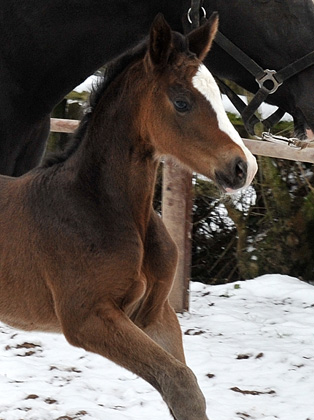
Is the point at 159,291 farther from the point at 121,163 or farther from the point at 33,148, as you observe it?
the point at 33,148

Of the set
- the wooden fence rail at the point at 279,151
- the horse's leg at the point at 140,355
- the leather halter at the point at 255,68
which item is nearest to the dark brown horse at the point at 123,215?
the horse's leg at the point at 140,355

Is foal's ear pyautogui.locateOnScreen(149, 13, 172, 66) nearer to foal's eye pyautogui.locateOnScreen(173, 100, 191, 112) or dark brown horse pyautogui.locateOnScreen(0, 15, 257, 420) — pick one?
dark brown horse pyautogui.locateOnScreen(0, 15, 257, 420)

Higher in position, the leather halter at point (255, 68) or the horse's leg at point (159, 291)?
the leather halter at point (255, 68)

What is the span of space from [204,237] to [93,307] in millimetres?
4365

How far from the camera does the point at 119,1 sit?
3.21 metres

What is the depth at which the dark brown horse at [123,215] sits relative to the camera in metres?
2.64

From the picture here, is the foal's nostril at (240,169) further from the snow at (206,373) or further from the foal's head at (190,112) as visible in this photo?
the snow at (206,373)

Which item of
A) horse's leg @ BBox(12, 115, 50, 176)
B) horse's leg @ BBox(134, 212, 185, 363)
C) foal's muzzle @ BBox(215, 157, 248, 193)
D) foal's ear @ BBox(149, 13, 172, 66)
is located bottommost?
horse's leg @ BBox(134, 212, 185, 363)

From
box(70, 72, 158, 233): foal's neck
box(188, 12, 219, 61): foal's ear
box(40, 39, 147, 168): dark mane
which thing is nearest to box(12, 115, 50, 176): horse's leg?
box(40, 39, 147, 168): dark mane

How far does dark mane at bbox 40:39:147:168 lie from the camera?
9.66ft

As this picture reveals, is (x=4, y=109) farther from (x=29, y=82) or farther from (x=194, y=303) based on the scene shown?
(x=194, y=303)

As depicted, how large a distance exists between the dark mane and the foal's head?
0.49 ft

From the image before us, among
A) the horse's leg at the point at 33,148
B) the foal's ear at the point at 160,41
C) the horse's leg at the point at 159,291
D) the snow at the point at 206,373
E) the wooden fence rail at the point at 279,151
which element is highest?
the wooden fence rail at the point at 279,151

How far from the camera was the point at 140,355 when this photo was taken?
102 inches
